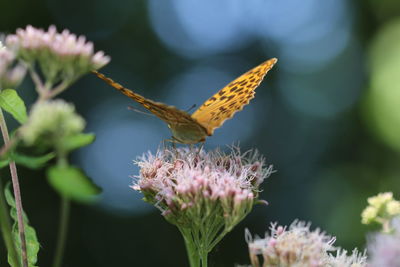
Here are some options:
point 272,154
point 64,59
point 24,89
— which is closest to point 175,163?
point 64,59

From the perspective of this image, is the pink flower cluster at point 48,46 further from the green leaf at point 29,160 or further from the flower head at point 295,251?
the flower head at point 295,251

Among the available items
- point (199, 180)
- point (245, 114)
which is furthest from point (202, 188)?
point (245, 114)

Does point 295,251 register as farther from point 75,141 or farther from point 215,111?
point 215,111

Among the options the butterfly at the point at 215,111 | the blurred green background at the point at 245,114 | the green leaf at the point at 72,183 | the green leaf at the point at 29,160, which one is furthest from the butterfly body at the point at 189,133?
the blurred green background at the point at 245,114

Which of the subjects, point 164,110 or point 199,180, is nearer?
point 199,180

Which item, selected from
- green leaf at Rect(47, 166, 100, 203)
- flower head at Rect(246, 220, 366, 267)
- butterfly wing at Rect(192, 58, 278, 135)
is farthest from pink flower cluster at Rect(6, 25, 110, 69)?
butterfly wing at Rect(192, 58, 278, 135)

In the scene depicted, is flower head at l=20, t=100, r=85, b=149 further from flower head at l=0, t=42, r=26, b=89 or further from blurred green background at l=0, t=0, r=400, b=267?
blurred green background at l=0, t=0, r=400, b=267
